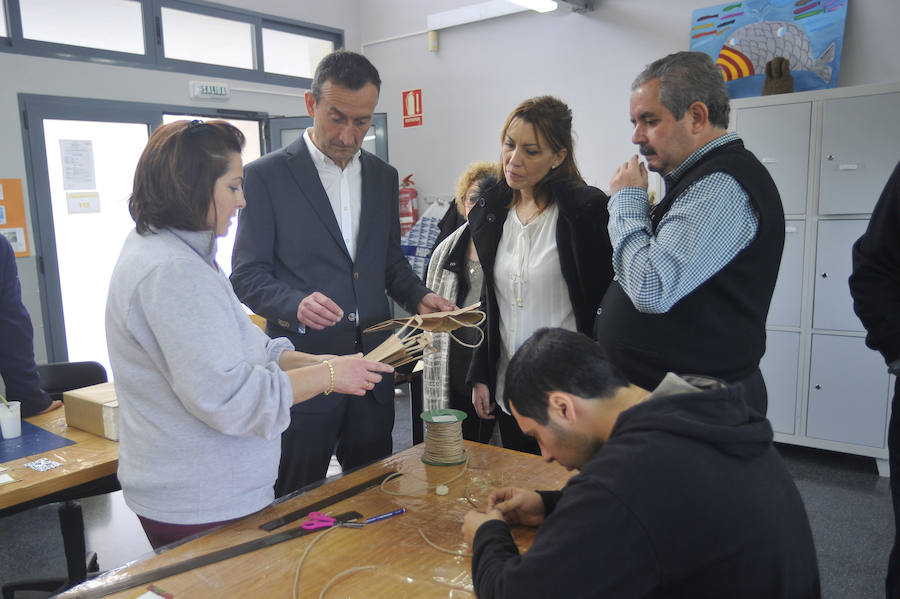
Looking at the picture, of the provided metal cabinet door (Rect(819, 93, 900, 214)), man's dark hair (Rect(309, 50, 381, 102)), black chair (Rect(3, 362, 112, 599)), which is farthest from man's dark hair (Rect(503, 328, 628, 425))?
metal cabinet door (Rect(819, 93, 900, 214))

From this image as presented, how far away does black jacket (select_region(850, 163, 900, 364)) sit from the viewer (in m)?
1.84

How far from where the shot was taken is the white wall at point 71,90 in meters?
4.27

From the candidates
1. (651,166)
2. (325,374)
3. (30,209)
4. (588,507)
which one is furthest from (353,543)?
(30,209)

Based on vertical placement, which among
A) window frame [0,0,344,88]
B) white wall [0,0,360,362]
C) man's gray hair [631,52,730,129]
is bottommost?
man's gray hair [631,52,730,129]

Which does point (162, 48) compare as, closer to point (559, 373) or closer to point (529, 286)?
point (529, 286)

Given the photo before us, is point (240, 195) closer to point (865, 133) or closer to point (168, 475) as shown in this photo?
point (168, 475)

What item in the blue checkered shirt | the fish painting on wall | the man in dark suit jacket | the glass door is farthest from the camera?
the glass door

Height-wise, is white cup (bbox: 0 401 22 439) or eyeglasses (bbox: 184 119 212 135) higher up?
eyeglasses (bbox: 184 119 212 135)

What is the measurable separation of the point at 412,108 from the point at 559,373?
562cm

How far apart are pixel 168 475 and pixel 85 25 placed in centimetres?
462

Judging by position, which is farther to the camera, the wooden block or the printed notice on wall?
the printed notice on wall

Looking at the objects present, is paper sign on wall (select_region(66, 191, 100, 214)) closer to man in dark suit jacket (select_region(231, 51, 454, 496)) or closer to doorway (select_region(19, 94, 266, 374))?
doorway (select_region(19, 94, 266, 374))

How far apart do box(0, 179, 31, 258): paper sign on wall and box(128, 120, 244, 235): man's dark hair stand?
3753 millimetres

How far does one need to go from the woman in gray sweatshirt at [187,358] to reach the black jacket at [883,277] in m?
1.67
